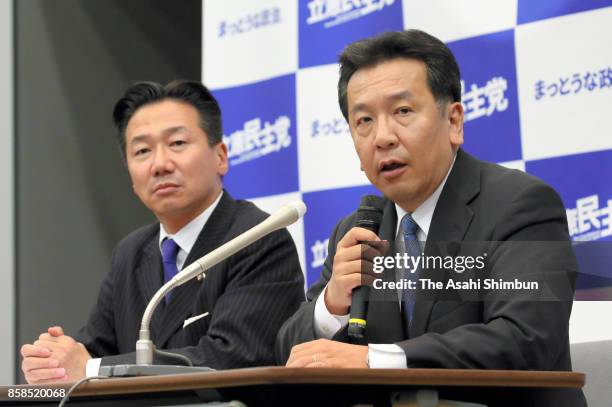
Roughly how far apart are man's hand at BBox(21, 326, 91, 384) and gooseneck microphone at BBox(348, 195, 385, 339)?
0.90 meters

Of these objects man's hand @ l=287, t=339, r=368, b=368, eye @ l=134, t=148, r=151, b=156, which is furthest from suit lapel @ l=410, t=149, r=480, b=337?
eye @ l=134, t=148, r=151, b=156

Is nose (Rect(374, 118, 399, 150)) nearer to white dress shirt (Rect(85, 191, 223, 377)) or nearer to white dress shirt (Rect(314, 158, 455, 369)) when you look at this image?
white dress shirt (Rect(314, 158, 455, 369))

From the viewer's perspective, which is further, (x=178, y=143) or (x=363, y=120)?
(x=178, y=143)

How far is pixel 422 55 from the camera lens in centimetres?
239

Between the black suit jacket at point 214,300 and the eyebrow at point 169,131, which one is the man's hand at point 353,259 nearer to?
the black suit jacket at point 214,300

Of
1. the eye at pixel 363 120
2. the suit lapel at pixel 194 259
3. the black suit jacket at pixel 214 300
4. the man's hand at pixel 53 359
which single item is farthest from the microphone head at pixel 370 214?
the man's hand at pixel 53 359

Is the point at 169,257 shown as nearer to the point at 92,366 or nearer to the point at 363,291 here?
the point at 92,366

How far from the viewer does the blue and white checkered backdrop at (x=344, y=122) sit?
9.70 ft

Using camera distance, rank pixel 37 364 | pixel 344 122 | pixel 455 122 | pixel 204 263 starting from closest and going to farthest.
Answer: pixel 204 263
pixel 455 122
pixel 37 364
pixel 344 122

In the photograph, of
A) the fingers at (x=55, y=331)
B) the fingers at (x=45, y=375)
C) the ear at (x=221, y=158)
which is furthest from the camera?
the ear at (x=221, y=158)

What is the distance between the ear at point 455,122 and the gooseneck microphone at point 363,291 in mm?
261

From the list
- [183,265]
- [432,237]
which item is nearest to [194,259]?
[183,265]

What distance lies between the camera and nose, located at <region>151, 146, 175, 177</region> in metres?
2.97

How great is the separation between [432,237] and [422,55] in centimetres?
44
